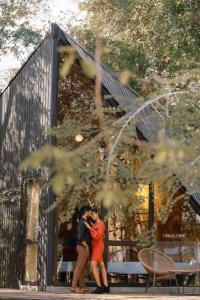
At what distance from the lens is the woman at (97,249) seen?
11180 mm

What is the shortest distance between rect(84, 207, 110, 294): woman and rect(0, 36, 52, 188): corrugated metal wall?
81.5 inches

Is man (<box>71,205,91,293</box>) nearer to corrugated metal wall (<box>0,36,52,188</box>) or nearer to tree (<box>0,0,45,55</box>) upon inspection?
corrugated metal wall (<box>0,36,52,188</box>)

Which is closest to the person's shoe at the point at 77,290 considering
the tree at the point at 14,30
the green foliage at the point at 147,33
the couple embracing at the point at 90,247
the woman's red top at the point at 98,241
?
the couple embracing at the point at 90,247

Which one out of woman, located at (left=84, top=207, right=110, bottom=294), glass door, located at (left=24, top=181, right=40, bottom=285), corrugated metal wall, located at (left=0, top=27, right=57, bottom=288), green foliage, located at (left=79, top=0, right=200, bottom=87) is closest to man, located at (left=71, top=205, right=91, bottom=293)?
woman, located at (left=84, top=207, right=110, bottom=294)

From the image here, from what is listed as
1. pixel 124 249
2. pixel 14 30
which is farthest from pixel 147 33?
pixel 124 249

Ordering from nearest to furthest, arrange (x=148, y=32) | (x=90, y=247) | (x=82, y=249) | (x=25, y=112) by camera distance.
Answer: (x=82, y=249) → (x=90, y=247) → (x=25, y=112) → (x=148, y=32)

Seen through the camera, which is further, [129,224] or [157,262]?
[129,224]

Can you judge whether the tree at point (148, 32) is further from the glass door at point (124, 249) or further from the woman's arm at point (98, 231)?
the woman's arm at point (98, 231)

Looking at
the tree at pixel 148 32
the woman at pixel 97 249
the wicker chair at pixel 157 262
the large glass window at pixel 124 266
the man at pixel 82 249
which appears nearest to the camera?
the woman at pixel 97 249

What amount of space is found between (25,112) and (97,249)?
12.5ft

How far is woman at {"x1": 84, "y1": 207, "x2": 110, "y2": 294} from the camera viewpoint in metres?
11.2

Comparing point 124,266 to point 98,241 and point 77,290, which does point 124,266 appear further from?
point 98,241

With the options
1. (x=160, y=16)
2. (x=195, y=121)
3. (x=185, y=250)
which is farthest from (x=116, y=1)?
(x=195, y=121)

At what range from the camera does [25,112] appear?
1400cm
